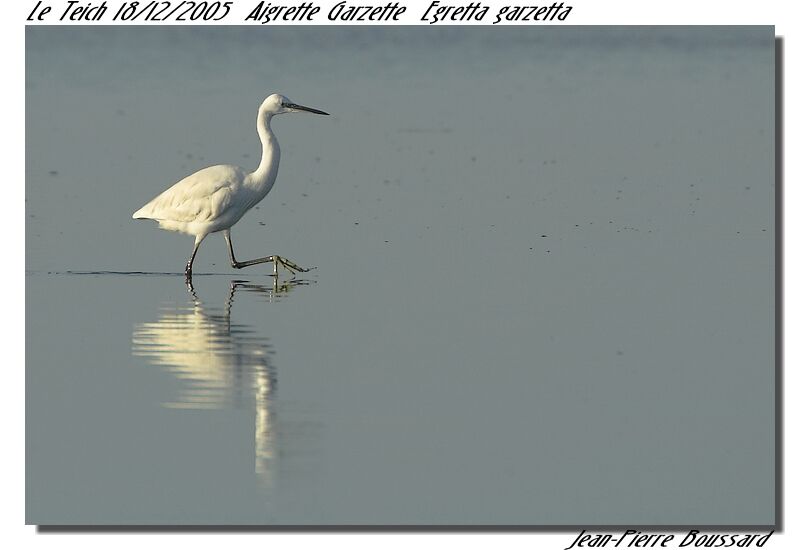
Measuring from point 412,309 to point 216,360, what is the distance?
2132 millimetres

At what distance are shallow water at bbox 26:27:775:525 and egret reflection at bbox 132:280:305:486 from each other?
33mm

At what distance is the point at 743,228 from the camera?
54.2ft

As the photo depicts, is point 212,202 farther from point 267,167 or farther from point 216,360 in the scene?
point 216,360

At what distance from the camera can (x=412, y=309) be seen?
13.2m

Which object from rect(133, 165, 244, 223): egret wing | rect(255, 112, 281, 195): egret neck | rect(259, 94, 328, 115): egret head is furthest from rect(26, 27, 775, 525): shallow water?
rect(259, 94, 328, 115): egret head

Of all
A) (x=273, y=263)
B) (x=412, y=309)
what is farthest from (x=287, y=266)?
(x=412, y=309)

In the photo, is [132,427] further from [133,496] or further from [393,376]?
[393,376]

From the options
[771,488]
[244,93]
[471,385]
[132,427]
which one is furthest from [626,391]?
[244,93]

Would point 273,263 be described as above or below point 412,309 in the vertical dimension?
above

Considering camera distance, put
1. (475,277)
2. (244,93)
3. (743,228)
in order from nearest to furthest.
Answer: (475,277)
(743,228)
(244,93)

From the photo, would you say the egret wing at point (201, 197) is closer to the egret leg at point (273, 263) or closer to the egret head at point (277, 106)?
the egret leg at point (273, 263)

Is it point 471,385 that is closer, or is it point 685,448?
point 685,448

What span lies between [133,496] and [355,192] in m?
10.1

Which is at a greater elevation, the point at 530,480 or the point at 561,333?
the point at 561,333
